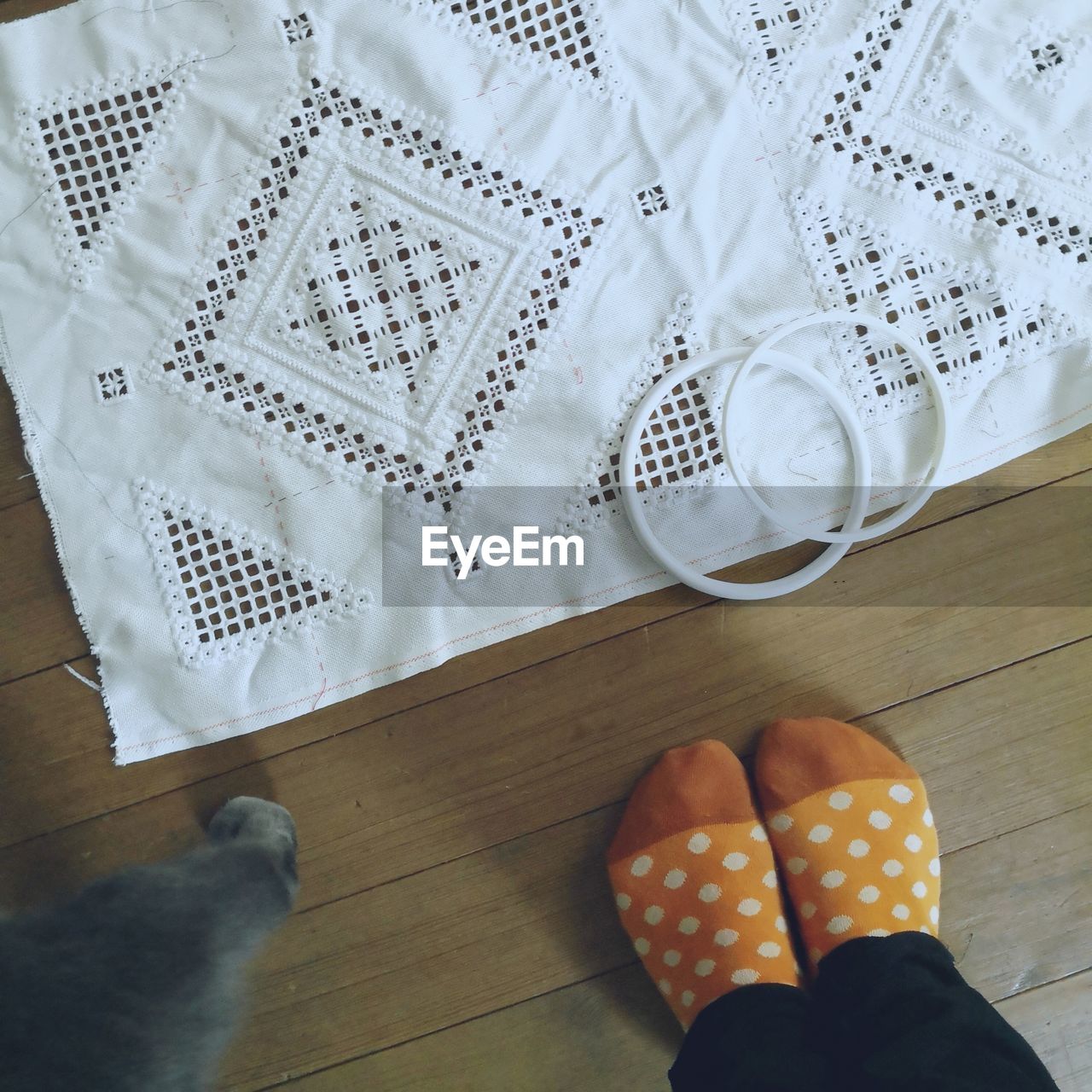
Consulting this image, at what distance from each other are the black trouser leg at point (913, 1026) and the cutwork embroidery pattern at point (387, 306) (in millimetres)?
526

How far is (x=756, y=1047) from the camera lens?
0.67 meters

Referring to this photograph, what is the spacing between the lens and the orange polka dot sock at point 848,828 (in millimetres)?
727

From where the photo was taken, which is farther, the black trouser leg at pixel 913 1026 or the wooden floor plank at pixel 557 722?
the wooden floor plank at pixel 557 722

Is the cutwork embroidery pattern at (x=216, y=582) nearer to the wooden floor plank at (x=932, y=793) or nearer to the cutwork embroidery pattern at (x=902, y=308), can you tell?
the wooden floor plank at (x=932, y=793)

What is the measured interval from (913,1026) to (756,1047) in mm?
120

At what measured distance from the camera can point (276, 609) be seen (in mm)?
743

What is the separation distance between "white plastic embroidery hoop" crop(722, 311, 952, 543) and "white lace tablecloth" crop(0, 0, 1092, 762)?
0.02m

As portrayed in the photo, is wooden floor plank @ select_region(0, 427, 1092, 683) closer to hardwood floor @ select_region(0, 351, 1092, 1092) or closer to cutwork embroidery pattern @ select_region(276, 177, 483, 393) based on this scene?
hardwood floor @ select_region(0, 351, 1092, 1092)

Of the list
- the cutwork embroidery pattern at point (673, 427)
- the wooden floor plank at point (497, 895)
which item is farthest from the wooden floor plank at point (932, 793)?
the cutwork embroidery pattern at point (673, 427)

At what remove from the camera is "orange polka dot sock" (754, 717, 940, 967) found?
73cm

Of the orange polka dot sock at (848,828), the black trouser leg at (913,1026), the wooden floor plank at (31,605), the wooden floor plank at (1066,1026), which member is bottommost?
the wooden floor plank at (1066,1026)

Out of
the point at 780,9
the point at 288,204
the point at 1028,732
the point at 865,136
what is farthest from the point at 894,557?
the point at 288,204

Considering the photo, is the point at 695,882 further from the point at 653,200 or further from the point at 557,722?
the point at 653,200

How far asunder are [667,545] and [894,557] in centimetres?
20
